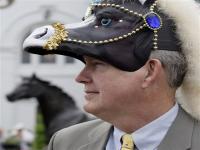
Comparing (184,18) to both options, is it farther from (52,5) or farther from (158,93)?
(52,5)

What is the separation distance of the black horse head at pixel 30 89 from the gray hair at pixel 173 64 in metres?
7.09

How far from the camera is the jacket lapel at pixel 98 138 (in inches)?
90.2

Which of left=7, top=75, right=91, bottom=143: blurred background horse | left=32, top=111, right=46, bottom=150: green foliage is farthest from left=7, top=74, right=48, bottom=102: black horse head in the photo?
left=32, top=111, right=46, bottom=150: green foliage

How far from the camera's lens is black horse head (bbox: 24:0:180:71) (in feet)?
6.98

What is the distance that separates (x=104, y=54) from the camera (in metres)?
2.14

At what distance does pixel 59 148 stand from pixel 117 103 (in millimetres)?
307

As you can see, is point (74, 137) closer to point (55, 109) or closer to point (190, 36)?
point (190, 36)

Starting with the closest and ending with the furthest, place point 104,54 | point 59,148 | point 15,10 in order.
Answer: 1. point 104,54
2. point 59,148
3. point 15,10

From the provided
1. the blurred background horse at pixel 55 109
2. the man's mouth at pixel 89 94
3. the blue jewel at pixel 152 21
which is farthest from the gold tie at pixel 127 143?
the blurred background horse at pixel 55 109

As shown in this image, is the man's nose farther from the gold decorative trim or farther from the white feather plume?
the white feather plume

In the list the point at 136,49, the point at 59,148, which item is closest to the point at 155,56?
the point at 136,49

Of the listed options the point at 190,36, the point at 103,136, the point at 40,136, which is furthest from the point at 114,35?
the point at 40,136

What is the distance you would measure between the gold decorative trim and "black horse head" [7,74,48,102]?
7146 millimetres

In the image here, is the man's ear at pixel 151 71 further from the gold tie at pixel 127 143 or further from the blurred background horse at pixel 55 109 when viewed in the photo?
the blurred background horse at pixel 55 109
